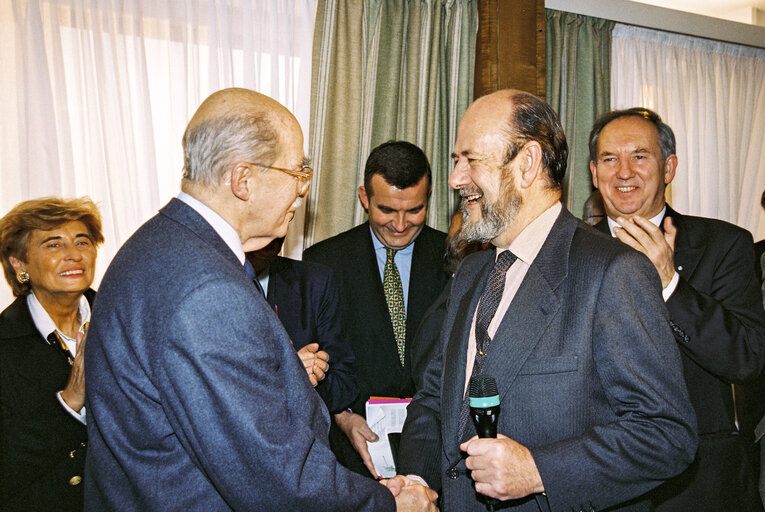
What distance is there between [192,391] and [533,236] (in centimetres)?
98

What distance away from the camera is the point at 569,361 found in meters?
1.43

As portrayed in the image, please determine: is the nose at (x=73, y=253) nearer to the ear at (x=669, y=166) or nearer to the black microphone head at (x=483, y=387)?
the black microphone head at (x=483, y=387)

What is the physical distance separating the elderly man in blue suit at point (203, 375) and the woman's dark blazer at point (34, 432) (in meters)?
1.01

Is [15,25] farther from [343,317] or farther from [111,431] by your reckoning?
[111,431]

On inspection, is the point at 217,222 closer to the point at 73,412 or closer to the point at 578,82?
the point at 73,412

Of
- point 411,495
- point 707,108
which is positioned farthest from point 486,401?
point 707,108

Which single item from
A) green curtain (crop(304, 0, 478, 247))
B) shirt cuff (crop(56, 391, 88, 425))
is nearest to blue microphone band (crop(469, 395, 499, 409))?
shirt cuff (crop(56, 391, 88, 425))

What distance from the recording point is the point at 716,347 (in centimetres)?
199

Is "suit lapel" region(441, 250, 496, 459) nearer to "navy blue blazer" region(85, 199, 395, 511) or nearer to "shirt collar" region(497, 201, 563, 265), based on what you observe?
"shirt collar" region(497, 201, 563, 265)

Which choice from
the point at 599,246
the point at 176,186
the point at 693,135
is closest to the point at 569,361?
the point at 599,246

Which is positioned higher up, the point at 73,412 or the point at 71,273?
the point at 71,273

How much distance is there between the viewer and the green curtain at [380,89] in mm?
3688

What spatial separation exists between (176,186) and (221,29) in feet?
3.17

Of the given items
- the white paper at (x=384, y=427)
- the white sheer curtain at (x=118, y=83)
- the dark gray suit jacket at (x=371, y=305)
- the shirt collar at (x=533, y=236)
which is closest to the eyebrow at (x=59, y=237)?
the white sheer curtain at (x=118, y=83)
